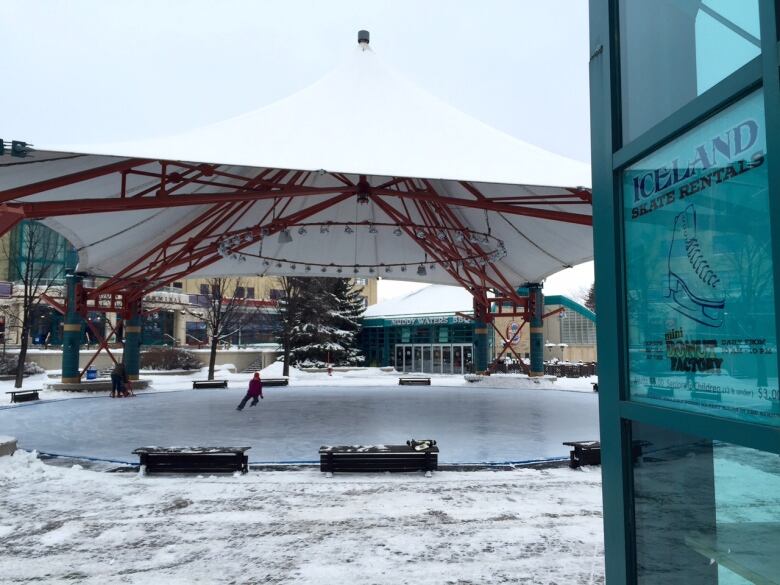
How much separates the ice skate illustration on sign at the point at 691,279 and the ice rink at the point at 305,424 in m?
8.41

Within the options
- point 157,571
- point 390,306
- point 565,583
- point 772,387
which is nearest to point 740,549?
point 772,387

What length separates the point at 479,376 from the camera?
31922 millimetres

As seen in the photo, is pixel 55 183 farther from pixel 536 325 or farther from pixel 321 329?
pixel 321 329

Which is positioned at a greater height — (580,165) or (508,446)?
(580,165)

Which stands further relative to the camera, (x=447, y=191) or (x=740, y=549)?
(x=447, y=191)

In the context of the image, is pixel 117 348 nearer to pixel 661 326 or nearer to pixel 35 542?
pixel 35 542

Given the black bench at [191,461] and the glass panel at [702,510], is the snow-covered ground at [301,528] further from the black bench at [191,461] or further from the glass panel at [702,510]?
the glass panel at [702,510]

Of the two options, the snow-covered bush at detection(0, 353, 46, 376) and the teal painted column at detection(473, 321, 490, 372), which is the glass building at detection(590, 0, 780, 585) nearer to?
the teal painted column at detection(473, 321, 490, 372)

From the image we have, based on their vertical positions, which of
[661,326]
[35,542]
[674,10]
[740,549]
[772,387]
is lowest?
[35,542]

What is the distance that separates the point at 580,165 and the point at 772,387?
12.4 meters

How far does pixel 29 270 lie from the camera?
26422 millimetres

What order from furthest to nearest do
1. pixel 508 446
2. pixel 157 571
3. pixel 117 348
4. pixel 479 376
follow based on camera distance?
pixel 117 348 < pixel 479 376 < pixel 508 446 < pixel 157 571

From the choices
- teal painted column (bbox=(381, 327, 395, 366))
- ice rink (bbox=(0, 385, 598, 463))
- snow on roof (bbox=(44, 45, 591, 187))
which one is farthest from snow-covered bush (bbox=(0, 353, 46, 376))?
snow on roof (bbox=(44, 45, 591, 187))

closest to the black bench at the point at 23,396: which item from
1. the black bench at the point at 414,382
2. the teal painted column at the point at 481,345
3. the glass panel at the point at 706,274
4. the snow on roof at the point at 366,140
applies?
the snow on roof at the point at 366,140
